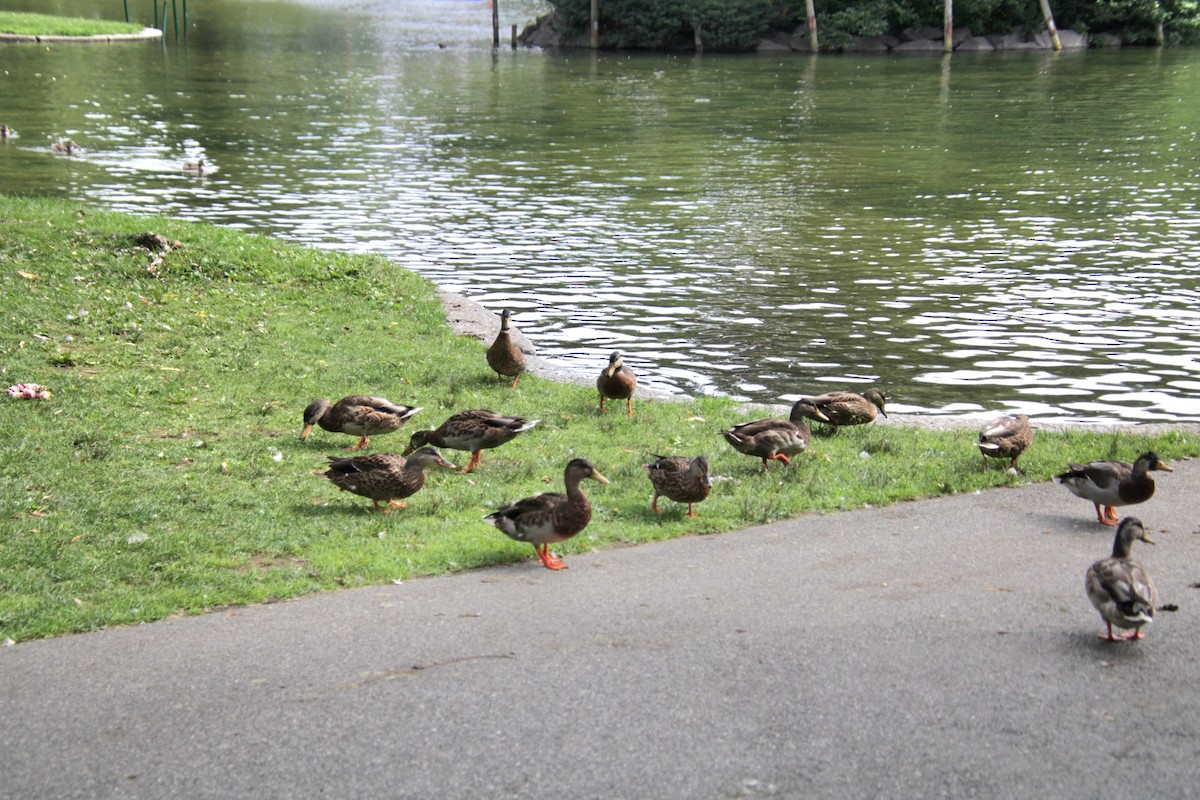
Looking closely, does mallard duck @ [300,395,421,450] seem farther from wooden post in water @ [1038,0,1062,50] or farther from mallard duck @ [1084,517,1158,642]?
wooden post in water @ [1038,0,1062,50]

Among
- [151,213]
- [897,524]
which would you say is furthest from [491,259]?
[897,524]

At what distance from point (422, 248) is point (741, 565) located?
624 inches

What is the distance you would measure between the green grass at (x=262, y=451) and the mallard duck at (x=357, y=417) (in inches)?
10.1

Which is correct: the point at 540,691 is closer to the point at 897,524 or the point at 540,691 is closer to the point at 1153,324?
the point at 897,524

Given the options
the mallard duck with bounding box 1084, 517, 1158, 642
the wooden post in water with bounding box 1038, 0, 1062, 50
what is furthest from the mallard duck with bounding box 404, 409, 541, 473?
the wooden post in water with bounding box 1038, 0, 1062, 50


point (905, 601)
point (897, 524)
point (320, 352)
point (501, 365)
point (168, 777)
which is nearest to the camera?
point (168, 777)

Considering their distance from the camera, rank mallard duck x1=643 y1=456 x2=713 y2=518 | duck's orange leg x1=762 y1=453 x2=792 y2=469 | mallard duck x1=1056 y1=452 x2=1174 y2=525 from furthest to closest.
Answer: duck's orange leg x1=762 y1=453 x2=792 y2=469 → mallard duck x1=643 y1=456 x2=713 y2=518 → mallard duck x1=1056 y1=452 x2=1174 y2=525

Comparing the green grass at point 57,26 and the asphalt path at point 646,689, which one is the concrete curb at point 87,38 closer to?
the green grass at point 57,26

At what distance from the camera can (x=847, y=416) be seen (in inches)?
518

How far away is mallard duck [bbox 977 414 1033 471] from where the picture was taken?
1170 cm

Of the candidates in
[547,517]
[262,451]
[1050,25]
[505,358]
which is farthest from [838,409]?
[1050,25]

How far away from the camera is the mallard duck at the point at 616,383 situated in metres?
13.4

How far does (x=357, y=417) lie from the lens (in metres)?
12.0

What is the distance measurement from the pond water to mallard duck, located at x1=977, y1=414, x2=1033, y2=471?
3115mm
